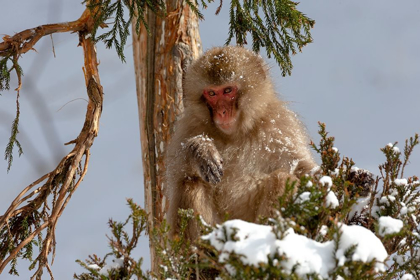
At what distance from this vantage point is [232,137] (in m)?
5.09

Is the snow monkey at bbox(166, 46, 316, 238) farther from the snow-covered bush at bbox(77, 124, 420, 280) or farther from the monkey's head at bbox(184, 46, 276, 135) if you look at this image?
the snow-covered bush at bbox(77, 124, 420, 280)

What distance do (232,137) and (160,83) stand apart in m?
1.64

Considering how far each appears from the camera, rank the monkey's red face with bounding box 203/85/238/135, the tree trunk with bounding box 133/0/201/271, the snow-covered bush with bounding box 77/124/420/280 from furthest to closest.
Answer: the tree trunk with bounding box 133/0/201/271 → the monkey's red face with bounding box 203/85/238/135 → the snow-covered bush with bounding box 77/124/420/280

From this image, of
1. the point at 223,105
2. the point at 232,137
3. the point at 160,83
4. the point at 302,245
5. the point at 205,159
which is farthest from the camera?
the point at 160,83

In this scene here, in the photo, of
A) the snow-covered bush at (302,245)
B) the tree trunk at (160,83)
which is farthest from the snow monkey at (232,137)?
the snow-covered bush at (302,245)

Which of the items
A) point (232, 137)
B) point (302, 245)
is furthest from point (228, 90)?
point (302, 245)

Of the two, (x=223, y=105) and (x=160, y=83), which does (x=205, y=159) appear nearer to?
(x=223, y=105)

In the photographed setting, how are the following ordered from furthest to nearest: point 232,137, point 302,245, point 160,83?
point 160,83 < point 232,137 < point 302,245

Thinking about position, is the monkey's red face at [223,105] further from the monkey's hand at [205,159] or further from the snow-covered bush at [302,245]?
the snow-covered bush at [302,245]

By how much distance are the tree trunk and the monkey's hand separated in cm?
160

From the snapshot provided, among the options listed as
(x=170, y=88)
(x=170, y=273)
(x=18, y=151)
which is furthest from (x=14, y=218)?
(x=170, y=273)

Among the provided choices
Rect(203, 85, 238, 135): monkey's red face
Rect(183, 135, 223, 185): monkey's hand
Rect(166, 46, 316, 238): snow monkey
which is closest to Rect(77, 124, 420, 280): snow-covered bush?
Rect(183, 135, 223, 185): monkey's hand

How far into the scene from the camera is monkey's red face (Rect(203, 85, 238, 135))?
488 centimetres

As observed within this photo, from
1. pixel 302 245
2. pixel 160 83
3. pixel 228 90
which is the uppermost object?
pixel 160 83
